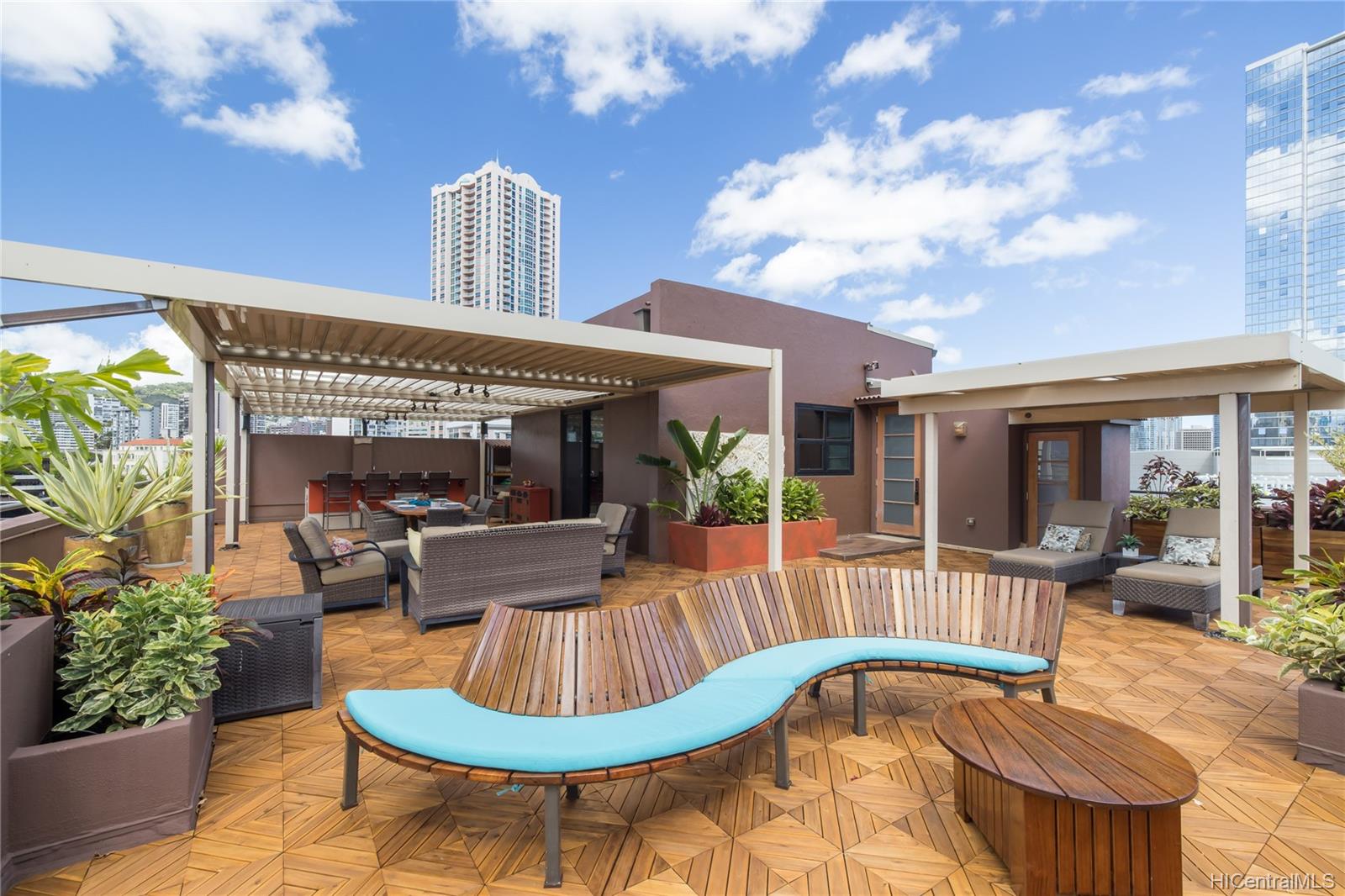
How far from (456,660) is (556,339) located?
8.80 feet

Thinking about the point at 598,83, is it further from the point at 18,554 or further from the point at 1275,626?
the point at 1275,626

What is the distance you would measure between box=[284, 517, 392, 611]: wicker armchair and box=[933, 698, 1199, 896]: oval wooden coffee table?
17.5ft

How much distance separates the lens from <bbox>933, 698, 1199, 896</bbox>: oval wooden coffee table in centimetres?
191

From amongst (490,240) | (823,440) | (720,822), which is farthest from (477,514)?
(490,240)

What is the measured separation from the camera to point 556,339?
16.7 ft

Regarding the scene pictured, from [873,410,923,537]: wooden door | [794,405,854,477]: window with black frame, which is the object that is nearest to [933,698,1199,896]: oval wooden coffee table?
[794,405,854,477]: window with black frame

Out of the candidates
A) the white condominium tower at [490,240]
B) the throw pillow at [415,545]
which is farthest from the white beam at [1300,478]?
the white condominium tower at [490,240]

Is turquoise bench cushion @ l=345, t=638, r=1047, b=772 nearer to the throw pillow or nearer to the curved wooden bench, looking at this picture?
the curved wooden bench

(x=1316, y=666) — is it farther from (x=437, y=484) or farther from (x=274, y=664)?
(x=437, y=484)

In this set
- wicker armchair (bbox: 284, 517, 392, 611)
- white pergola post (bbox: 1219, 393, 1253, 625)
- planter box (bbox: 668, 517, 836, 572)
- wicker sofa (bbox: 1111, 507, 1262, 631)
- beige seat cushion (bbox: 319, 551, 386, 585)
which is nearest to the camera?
white pergola post (bbox: 1219, 393, 1253, 625)

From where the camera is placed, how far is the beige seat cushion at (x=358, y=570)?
5566mm

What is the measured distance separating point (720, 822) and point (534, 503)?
9.74m

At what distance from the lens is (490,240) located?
24.6 metres

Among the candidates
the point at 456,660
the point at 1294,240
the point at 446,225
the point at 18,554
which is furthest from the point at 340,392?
the point at 446,225
